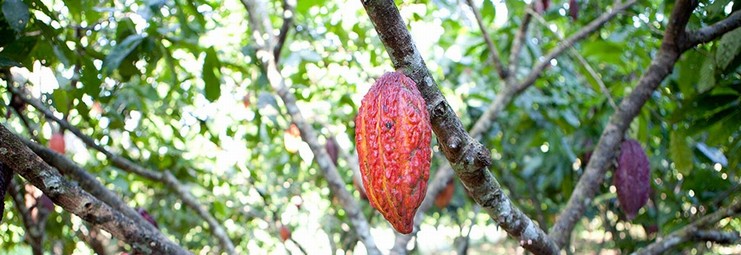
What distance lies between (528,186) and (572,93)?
0.47m

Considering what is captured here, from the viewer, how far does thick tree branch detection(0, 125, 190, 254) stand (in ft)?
2.88

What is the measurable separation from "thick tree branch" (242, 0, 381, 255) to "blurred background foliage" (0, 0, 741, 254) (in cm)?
5

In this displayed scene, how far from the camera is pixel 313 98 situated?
3.08m

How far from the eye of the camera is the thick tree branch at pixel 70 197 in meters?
0.88

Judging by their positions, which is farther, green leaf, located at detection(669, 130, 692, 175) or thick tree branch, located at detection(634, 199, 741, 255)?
green leaf, located at detection(669, 130, 692, 175)

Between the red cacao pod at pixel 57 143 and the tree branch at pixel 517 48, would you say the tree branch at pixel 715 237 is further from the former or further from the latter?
the red cacao pod at pixel 57 143

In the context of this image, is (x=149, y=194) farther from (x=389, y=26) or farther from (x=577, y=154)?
(x=389, y=26)

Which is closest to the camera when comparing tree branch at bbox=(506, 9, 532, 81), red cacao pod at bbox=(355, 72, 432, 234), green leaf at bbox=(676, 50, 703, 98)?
red cacao pod at bbox=(355, 72, 432, 234)

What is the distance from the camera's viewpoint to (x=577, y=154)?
276 cm

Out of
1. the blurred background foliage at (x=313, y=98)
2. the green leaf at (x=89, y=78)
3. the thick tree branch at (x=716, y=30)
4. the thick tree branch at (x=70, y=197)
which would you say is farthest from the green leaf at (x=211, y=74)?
the thick tree branch at (x=716, y=30)

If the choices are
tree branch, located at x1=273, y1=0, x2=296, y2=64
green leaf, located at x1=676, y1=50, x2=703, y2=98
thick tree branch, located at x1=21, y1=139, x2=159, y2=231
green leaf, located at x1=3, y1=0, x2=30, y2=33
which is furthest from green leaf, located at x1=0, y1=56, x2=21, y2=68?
green leaf, located at x1=676, y1=50, x2=703, y2=98

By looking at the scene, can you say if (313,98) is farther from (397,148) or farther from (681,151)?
(397,148)

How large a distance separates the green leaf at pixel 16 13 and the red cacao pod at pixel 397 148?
669 mm

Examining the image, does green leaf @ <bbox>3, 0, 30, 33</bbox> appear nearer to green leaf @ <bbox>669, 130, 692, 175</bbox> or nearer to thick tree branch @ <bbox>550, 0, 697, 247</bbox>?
thick tree branch @ <bbox>550, 0, 697, 247</bbox>
